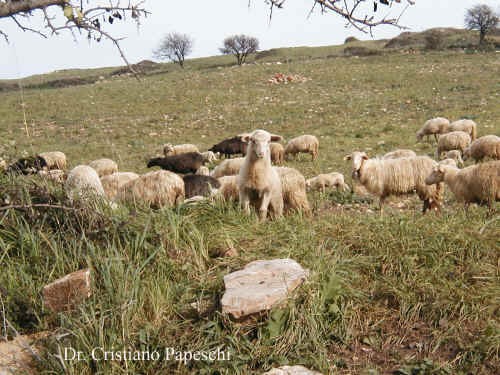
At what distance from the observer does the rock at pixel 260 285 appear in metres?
2.73

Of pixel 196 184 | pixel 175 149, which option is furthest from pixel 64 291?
pixel 175 149

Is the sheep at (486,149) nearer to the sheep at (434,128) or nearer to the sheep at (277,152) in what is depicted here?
the sheep at (434,128)

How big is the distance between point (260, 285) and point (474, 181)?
17.4 ft

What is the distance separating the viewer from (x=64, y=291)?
2.93m

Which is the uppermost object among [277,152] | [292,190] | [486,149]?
[292,190]

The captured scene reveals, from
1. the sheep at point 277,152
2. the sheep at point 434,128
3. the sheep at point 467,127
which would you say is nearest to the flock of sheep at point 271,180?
the sheep at point 467,127

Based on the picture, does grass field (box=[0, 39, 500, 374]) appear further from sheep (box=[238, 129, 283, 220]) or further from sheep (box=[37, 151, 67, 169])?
sheep (box=[37, 151, 67, 169])

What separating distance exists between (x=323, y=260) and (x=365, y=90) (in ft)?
87.4

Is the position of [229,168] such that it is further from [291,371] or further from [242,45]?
[242,45]

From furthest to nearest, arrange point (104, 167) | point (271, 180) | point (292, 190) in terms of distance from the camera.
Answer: point (104, 167) < point (292, 190) < point (271, 180)

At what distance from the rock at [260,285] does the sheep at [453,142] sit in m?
12.6

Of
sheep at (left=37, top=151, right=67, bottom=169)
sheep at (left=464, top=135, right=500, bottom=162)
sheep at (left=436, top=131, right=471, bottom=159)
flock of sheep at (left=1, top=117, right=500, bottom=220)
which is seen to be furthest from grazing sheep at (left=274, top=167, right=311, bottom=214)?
sheep at (left=37, top=151, right=67, bottom=169)

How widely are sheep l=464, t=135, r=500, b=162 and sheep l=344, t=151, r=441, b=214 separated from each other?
14.2 feet

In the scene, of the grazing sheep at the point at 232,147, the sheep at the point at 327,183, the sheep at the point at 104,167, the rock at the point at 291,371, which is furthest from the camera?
the grazing sheep at the point at 232,147
